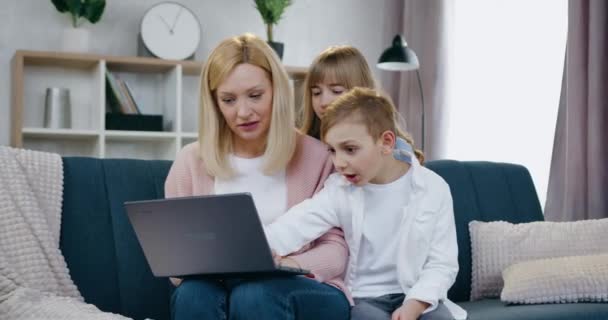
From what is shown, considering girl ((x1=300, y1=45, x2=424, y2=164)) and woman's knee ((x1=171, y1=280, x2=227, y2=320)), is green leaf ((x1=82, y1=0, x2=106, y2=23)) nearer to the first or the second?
girl ((x1=300, y1=45, x2=424, y2=164))

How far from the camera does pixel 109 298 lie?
2.10 metres

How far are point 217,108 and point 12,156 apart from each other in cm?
49

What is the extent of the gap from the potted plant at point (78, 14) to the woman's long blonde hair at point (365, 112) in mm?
2251

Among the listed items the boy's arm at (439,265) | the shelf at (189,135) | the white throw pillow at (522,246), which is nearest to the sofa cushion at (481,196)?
the white throw pillow at (522,246)

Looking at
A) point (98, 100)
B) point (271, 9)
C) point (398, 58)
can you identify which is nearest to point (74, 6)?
point (98, 100)

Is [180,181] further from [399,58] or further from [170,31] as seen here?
[170,31]

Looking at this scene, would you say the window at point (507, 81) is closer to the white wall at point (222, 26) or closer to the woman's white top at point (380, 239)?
the white wall at point (222, 26)

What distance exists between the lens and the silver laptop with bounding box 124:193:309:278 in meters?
1.58

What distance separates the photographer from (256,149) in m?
2.07

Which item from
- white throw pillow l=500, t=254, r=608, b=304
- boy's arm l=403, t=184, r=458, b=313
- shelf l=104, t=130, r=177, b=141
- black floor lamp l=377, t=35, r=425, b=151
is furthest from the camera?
shelf l=104, t=130, r=177, b=141

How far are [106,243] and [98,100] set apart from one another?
186cm

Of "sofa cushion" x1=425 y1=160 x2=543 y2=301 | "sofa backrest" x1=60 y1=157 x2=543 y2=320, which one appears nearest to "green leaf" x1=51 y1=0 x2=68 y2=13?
"sofa backrest" x1=60 y1=157 x2=543 y2=320

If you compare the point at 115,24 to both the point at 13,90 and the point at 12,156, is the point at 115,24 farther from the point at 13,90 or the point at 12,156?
the point at 12,156

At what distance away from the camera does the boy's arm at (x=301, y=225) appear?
1.89m
